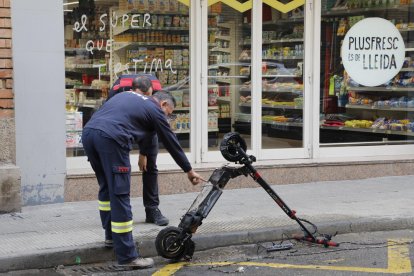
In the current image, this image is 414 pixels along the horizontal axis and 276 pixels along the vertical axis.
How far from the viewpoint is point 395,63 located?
38.0ft

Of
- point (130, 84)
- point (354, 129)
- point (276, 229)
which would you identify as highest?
point (130, 84)

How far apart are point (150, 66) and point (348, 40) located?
3239mm

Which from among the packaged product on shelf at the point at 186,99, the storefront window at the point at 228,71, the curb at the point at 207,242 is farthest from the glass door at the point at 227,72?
the curb at the point at 207,242

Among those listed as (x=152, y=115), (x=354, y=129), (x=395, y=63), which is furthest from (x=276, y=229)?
(x=395, y=63)

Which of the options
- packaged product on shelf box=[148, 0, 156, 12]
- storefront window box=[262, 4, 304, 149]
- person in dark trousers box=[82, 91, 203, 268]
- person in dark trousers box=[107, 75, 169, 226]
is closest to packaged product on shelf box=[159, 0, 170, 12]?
packaged product on shelf box=[148, 0, 156, 12]

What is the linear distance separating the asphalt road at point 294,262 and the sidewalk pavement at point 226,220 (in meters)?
0.12

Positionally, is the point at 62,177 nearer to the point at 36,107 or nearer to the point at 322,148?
the point at 36,107

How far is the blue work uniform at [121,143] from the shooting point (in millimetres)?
6363

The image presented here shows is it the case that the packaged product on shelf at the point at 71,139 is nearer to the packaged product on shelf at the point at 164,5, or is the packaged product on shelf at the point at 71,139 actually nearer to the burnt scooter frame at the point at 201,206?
the packaged product on shelf at the point at 164,5

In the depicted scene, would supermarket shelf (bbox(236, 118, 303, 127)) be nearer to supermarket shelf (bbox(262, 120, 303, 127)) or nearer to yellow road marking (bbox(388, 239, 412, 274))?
supermarket shelf (bbox(262, 120, 303, 127))

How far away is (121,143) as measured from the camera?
6355 mm

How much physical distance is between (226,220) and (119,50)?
10.2 feet

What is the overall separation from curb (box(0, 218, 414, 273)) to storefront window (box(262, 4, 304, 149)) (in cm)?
277

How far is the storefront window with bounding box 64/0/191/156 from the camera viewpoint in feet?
31.4
